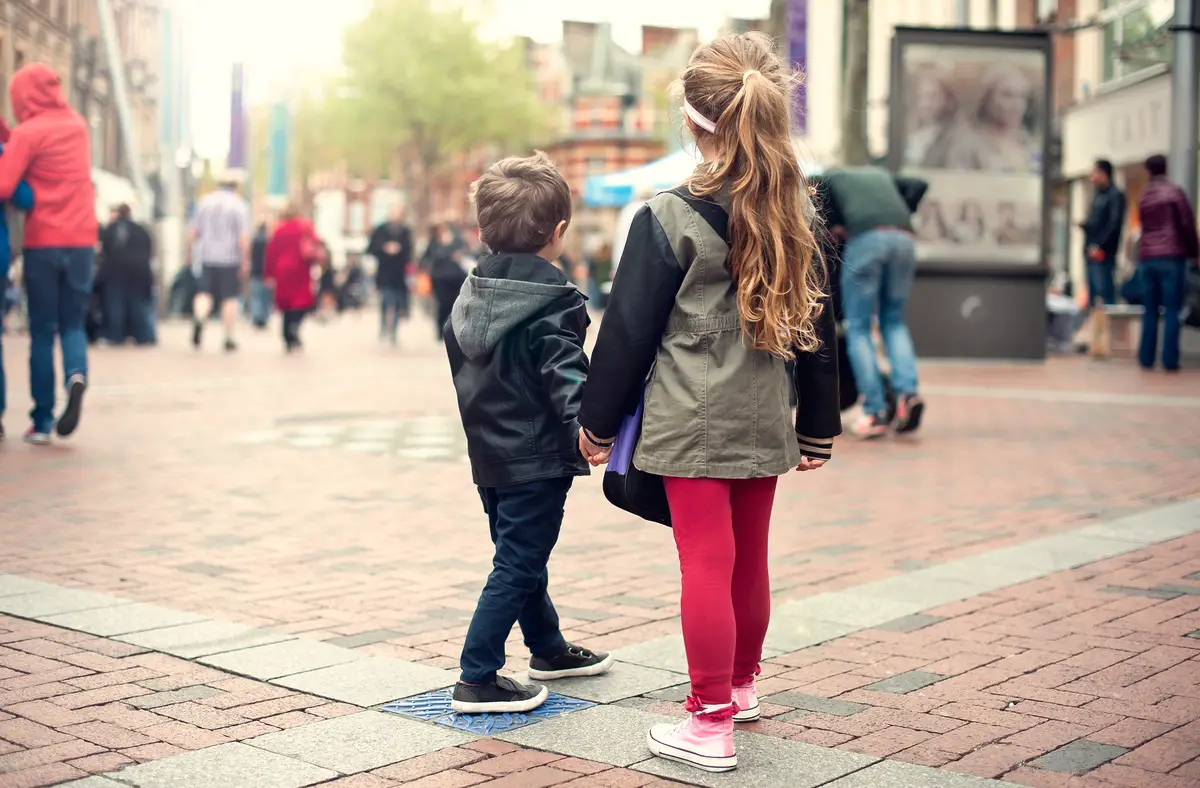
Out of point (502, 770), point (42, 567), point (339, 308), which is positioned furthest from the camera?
point (339, 308)

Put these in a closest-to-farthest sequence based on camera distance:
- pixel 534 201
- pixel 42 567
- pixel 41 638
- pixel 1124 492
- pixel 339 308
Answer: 1. pixel 534 201
2. pixel 41 638
3. pixel 42 567
4. pixel 1124 492
5. pixel 339 308

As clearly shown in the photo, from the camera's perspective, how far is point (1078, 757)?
11.0 feet

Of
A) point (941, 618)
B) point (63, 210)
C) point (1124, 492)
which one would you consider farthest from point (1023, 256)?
point (941, 618)

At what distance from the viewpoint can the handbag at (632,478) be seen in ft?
11.4

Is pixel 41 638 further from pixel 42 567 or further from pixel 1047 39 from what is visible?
pixel 1047 39

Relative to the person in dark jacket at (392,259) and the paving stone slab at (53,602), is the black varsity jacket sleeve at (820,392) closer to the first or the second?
the paving stone slab at (53,602)

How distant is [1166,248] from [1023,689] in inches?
479

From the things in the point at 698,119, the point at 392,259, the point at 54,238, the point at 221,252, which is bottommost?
the point at 392,259

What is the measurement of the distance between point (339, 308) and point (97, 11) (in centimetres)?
1870

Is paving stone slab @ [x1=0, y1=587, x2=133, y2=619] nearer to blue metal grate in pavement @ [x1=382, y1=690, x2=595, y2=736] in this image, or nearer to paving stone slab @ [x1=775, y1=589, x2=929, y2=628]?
blue metal grate in pavement @ [x1=382, y1=690, x2=595, y2=736]

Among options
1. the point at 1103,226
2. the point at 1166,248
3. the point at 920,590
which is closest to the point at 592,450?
the point at 920,590

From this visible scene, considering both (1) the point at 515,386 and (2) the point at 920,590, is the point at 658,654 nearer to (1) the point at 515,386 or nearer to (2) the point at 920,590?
(1) the point at 515,386

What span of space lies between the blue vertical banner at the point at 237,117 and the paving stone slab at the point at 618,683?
32178 mm

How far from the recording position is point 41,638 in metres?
4.34
